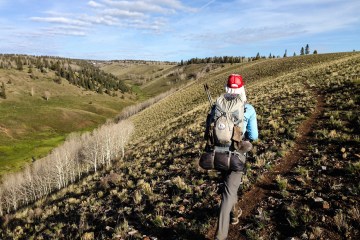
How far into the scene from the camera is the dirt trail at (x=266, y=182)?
8.18 meters

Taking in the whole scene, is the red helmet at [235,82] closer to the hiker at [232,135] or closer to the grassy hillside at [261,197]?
the hiker at [232,135]

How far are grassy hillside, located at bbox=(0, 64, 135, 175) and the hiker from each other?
85.7 meters

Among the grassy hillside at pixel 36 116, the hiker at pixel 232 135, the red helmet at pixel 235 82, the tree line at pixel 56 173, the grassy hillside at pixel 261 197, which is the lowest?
the grassy hillside at pixel 36 116

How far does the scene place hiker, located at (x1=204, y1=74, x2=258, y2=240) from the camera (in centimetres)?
668

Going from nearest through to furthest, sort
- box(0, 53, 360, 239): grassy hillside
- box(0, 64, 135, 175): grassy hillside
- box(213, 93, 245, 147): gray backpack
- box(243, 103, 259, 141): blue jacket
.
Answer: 1. box(213, 93, 245, 147): gray backpack
2. box(243, 103, 259, 141): blue jacket
3. box(0, 53, 360, 239): grassy hillside
4. box(0, 64, 135, 175): grassy hillside

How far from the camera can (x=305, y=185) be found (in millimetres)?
9656

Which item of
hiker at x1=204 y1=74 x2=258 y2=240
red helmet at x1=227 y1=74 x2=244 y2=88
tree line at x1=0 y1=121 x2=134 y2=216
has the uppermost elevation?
red helmet at x1=227 y1=74 x2=244 y2=88

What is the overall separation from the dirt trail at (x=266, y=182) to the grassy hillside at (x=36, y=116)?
8267cm

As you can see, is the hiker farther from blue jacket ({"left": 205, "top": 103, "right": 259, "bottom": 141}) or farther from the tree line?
the tree line

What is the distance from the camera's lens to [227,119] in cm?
666

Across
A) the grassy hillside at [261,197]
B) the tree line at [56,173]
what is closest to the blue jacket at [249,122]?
the grassy hillside at [261,197]

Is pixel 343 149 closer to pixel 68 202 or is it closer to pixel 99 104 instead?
pixel 68 202

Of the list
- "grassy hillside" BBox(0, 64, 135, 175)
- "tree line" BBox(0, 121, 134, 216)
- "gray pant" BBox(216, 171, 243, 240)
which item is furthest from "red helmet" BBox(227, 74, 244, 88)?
"grassy hillside" BBox(0, 64, 135, 175)

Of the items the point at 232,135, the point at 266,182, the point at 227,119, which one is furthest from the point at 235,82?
the point at 266,182
